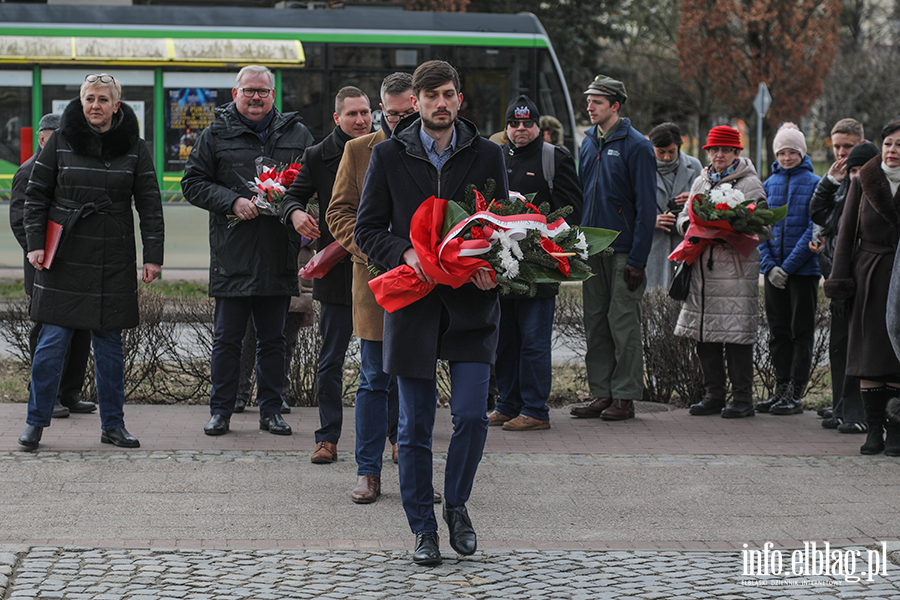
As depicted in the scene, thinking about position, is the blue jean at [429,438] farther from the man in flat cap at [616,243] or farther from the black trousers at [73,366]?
the black trousers at [73,366]

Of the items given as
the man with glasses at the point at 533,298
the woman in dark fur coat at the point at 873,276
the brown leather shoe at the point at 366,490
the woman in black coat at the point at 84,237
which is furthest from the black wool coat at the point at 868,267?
the woman in black coat at the point at 84,237

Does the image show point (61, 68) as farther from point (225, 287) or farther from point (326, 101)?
point (225, 287)

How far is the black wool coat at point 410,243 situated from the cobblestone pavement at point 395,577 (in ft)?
2.72

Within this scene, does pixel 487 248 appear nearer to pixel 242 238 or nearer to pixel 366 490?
pixel 366 490

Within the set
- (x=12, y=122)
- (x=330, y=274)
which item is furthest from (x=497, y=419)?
(x=12, y=122)

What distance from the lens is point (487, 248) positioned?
432 cm

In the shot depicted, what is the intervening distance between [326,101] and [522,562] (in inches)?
496

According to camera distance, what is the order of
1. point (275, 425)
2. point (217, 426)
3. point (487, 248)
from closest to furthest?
1. point (487, 248)
2. point (217, 426)
3. point (275, 425)

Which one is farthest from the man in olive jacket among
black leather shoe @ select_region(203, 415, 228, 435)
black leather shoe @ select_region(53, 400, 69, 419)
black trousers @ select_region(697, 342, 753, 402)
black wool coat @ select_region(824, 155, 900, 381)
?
black wool coat @ select_region(824, 155, 900, 381)

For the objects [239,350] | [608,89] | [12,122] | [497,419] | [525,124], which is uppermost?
[12,122]

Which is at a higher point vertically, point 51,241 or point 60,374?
point 51,241

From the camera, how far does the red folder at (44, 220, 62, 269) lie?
6379 millimetres

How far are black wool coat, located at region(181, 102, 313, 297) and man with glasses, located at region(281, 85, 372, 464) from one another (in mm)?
538

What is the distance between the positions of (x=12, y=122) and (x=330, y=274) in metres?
11.6
